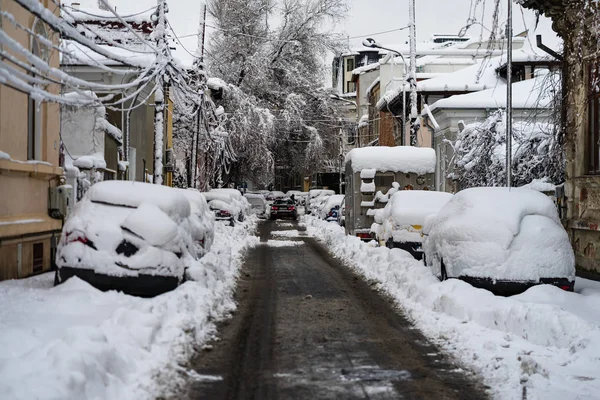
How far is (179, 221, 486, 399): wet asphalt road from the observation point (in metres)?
6.60

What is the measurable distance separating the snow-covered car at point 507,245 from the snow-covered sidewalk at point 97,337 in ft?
12.1

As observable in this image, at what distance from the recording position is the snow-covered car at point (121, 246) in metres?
9.89

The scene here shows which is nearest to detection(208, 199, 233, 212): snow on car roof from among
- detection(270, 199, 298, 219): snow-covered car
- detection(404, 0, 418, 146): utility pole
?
detection(404, 0, 418, 146): utility pole

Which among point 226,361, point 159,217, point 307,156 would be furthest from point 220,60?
point 226,361

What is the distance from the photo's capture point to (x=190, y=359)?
756 centimetres

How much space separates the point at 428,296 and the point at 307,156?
38963 millimetres

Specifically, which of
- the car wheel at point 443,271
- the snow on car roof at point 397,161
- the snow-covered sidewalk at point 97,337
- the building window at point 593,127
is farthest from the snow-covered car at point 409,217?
the snow-covered sidewalk at point 97,337

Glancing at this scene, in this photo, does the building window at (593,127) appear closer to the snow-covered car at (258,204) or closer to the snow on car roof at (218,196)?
the snow on car roof at (218,196)

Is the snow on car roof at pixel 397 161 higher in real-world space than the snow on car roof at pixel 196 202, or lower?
higher

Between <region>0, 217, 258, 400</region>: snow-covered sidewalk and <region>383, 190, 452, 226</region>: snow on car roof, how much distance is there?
7427 millimetres

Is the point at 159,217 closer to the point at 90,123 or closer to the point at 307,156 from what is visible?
the point at 90,123

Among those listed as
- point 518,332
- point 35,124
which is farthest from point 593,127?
point 35,124

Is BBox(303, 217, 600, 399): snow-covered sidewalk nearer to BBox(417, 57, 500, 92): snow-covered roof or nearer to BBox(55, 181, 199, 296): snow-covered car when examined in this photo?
BBox(55, 181, 199, 296): snow-covered car

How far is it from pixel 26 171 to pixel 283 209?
117 ft
